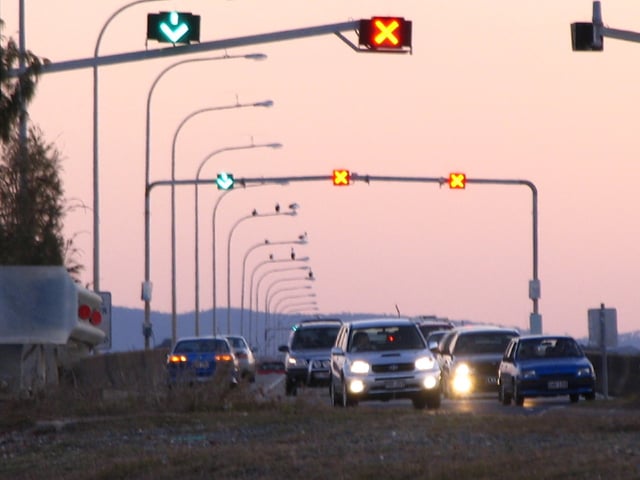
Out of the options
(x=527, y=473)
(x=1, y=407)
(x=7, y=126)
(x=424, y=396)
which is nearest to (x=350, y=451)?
(x=527, y=473)

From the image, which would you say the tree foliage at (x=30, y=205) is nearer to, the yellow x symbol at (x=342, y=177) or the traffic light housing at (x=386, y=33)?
the yellow x symbol at (x=342, y=177)

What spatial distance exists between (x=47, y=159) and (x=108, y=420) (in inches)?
641

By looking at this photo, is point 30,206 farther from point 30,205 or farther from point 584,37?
point 584,37

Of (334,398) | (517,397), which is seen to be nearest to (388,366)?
(334,398)

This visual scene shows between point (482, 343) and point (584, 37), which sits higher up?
point (584, 37)

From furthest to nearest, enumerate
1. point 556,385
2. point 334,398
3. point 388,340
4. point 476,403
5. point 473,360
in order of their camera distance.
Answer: point 473,360, point 476,403, point 556,385, point 334,398, point 388,340

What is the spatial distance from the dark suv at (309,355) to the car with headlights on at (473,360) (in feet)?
11.9

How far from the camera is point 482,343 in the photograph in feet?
132

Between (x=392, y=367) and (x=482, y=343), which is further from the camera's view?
(x=482, y=343)

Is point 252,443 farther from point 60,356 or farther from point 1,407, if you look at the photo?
point 60,356

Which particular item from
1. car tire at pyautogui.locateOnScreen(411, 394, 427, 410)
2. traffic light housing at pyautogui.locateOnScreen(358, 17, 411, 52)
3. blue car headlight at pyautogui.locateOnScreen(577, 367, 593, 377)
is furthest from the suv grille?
traffic light housing at pyautogui.locateOnScreen(358, 17, 411, 52)

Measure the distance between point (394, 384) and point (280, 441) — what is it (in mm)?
11375

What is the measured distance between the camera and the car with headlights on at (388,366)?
104 ft

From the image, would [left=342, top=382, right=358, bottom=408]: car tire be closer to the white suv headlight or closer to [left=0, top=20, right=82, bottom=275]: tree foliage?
the white suv headlight
